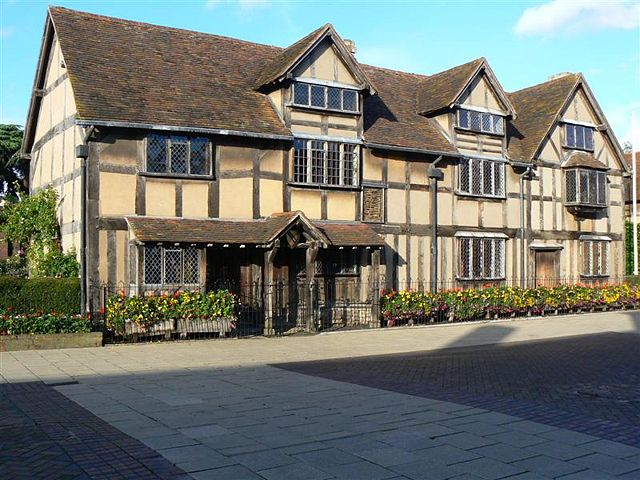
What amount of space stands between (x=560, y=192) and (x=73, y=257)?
1884 centimetres

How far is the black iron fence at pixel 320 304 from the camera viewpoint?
667 inches

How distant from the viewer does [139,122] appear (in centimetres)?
1839

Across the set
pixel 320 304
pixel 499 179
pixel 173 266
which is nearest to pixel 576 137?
pixel 499 179

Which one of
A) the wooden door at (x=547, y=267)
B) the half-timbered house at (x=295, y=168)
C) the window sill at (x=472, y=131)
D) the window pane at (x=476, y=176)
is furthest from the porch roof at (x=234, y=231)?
the wooden door at (x=547, y=267)

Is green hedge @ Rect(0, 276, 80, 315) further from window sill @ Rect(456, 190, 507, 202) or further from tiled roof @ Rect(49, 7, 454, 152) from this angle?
window sill @ Rect(456, 190, 507, 202)

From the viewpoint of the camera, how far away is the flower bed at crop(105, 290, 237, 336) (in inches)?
651

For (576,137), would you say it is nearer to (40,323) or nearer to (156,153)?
(156,153)

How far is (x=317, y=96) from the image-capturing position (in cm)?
2170

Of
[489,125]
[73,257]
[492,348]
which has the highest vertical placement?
[489,125]

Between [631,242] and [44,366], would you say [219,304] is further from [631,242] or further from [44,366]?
[631,242]

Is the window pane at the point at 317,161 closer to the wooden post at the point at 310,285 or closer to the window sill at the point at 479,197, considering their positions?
the wooden post at the point at 310,285

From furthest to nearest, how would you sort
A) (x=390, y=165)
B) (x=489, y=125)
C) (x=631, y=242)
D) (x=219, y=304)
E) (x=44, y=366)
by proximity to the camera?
(x=631, y=242) → (x=489, y=125) → (x=390, y=165) → (x=219, y=304) → (x=44, y=366)

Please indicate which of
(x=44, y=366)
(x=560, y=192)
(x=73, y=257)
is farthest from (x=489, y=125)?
(x=44, y=366)

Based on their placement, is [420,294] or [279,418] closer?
[279,418]
